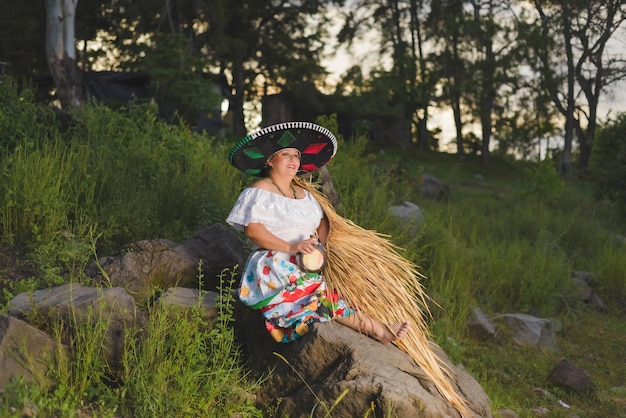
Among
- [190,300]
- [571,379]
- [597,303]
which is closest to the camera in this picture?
[190,300]

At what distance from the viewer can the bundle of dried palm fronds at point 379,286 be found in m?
4.03

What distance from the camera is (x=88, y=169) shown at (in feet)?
21.8

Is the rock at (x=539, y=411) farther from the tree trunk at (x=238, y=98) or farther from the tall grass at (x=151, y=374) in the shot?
the tree trunk at (x=238, y=98)

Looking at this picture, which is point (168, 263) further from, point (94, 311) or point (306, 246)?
point (306, 246)

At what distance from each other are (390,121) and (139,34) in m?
9.91

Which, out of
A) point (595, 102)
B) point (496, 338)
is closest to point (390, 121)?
point (595, 102)

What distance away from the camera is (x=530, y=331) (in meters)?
7.07

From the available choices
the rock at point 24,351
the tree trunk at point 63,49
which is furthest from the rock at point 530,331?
the tree trunk at point 63,49

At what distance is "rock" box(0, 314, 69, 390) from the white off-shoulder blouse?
1148 mm

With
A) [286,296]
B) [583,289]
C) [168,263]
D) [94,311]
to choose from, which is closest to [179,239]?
[168,263]

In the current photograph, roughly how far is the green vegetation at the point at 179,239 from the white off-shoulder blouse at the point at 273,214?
1.81ft

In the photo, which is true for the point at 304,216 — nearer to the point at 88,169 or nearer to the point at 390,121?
the point at 88,169

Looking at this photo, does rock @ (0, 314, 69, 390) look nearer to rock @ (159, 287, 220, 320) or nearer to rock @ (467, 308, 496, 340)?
rock @ (159, 287, 220, 320)

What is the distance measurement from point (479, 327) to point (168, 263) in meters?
3.34
